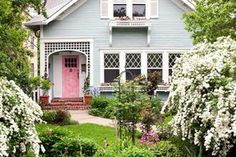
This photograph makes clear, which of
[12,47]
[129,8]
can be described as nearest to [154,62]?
[129,8]

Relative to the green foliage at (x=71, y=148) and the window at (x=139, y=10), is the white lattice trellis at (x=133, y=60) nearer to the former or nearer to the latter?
the window at (x=139, y=10)

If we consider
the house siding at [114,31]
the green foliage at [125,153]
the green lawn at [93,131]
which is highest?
the house siding at [114,31]

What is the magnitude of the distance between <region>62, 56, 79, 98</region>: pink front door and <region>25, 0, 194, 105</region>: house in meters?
1.31

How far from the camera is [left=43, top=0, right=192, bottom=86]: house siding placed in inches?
1013

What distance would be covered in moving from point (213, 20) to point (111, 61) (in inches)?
368

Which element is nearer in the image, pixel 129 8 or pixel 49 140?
pixel 49 140

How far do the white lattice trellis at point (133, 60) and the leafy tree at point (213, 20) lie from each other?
6.71 m

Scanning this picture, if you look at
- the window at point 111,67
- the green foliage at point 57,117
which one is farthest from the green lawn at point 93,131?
the window at point 111,67

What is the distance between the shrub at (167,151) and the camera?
10.2 m

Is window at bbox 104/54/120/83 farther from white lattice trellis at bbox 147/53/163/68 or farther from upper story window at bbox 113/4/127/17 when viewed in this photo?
upper story window at bbox 113/4/127/17

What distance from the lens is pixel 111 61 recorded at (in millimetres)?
25844

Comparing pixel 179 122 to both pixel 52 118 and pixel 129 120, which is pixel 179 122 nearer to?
pixel 129 120

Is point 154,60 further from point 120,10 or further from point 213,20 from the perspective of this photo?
point 213,20

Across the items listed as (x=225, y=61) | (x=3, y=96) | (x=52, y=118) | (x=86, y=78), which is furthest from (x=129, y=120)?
(x=86, y=78)
